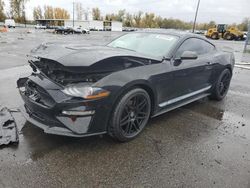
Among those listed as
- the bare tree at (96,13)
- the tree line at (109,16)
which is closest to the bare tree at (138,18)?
the tree line at (109,16)

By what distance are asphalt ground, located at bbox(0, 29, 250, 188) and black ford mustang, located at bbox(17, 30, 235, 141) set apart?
11.3 inches

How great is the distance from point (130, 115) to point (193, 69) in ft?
5.22

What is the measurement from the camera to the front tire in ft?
9.35

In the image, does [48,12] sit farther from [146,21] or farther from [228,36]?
[228,36]

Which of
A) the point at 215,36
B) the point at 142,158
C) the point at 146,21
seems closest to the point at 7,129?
the point at 142,158

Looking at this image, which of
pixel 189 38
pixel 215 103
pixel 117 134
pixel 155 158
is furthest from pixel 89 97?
pixel 215 103

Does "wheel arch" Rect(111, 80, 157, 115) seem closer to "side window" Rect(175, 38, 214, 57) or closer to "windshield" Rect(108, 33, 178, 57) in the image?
"windshield" Rect(108, 33, 178, 57)

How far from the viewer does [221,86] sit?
499 centimetres

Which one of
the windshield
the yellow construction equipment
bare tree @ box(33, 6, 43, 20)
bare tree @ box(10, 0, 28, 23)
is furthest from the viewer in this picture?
bare tree @ box(33, 6, 43, 20)

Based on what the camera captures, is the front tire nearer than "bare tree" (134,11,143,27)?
Yes

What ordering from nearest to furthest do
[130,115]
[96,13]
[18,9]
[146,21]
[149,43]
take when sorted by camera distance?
[130,115] < [149,43] < [18,9] < [146,21] < [96,13]

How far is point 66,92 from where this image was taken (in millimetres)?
2576

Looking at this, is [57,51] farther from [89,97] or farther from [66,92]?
[89,97]

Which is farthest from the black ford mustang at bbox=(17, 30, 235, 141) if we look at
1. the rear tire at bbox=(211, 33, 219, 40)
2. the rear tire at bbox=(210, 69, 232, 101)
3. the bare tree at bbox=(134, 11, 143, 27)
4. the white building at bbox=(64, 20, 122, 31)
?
the bare tree at bbox=(134, 11, 143, 27)
